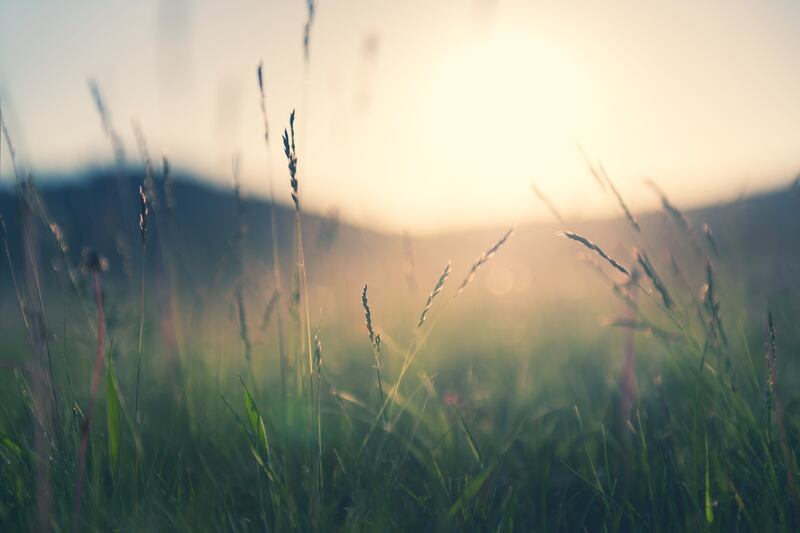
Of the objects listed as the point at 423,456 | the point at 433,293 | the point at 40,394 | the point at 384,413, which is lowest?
the point at 423,456

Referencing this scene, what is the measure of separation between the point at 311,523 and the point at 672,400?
1.37 m

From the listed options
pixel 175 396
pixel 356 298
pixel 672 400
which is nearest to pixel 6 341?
pixel 356 298

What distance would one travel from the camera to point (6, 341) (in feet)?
11.8

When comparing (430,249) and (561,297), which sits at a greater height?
(430,249)

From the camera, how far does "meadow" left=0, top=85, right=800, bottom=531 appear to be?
3.50 ft

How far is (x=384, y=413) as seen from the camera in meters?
1.40

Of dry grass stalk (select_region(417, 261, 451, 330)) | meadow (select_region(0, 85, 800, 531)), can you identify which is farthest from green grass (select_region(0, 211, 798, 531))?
dry grass stalk (select_region(417, 261, 451, 330))

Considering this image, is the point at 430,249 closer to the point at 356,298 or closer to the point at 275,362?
the point at 356,298

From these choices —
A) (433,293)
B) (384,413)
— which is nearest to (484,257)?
(433,293)

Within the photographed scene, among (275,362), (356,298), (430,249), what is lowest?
(275,362)

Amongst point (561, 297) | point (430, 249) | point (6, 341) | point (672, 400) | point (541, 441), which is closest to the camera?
point (541, 441)

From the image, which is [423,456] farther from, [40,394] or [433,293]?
[40,394]

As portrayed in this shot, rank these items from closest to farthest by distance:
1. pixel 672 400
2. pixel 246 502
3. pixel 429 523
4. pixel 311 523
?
1. pixel 311 523
2. pixel 429 523
3. pixel 246 502
4. pixel 672 400

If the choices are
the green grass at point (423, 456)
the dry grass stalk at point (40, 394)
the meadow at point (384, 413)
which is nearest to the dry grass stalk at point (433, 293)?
the meadow at point (384, 413)
